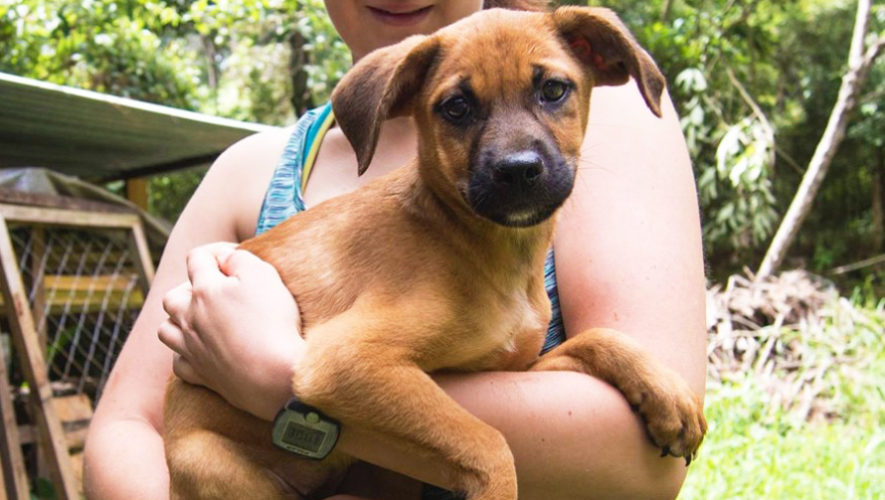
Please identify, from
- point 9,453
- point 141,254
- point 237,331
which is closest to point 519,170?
point 237,331

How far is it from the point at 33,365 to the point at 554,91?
391 centimetres

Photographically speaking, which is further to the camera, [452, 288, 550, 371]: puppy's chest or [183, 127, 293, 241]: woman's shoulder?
[183, 127, 293, 241]: woman's shoulder

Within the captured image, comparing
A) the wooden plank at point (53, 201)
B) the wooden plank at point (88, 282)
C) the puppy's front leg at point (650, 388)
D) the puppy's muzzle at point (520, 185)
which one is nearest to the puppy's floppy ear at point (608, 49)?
the puppy's muzzle at point (520, 185)

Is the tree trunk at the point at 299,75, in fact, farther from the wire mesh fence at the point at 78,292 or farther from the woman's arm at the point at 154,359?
the woman's arm at the point at 154,359

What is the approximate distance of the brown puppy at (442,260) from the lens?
1.95 m

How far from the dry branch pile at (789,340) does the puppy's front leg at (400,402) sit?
567 cm

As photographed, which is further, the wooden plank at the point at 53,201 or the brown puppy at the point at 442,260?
the wooden plank at the point at 53,201

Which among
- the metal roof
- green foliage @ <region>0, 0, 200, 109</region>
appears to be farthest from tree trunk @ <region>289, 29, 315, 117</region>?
the metal roof

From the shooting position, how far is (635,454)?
194cm

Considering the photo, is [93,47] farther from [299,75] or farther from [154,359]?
[154,359]

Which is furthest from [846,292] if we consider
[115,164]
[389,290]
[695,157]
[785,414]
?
[389,290]

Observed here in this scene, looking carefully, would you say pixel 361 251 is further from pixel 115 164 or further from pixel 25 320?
pixel 115 164

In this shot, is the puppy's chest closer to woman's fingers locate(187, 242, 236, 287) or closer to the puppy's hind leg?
the puppy's hind leg

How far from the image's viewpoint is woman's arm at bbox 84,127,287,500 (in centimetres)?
244
